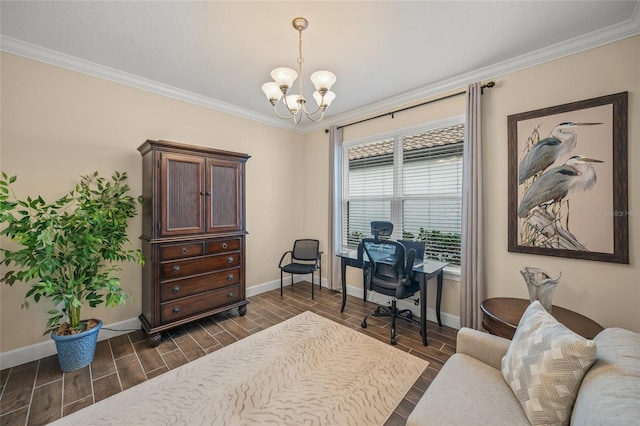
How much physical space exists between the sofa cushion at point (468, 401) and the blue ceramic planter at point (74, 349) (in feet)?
8.77

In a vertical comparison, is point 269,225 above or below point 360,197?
below

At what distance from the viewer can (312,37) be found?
214cm

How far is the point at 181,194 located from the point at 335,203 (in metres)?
2.18

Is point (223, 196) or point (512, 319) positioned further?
point (223, 196)

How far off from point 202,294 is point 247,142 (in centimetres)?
231

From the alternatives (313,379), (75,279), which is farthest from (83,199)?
(313,379)

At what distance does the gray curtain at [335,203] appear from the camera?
397 cm

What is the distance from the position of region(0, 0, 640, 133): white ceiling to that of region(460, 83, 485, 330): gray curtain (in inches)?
18.0

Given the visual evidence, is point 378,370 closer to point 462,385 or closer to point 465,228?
point 462,385

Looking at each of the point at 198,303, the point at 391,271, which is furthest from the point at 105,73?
the point at 391,271

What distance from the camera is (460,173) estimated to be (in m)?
2.93

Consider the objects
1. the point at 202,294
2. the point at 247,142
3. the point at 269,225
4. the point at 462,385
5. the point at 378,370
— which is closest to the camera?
the point at 462,385

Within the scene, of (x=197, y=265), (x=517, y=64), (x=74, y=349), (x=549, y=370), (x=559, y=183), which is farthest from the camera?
(x=197, y=265)

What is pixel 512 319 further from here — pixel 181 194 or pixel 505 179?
pixel 181 194
